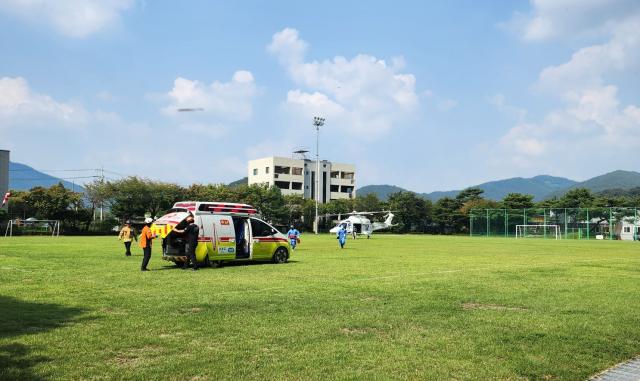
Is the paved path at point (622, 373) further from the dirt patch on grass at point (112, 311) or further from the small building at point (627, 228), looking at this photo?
the small building at point (627, 228)

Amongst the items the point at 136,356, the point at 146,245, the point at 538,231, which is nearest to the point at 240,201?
the point at 538,231

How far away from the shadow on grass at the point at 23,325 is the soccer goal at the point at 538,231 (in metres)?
69.4

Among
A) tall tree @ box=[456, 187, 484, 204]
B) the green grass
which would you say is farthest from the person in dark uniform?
tall tree @ box=[456, 187, 484, 204]

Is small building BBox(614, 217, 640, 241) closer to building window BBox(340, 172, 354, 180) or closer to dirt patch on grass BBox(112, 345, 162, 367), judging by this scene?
dirt patch on grass BBox(112, 345, 162, 367)

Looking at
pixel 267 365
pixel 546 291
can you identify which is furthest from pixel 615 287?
pixel 267 365

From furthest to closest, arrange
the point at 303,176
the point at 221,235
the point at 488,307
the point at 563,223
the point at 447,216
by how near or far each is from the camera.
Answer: the point at 303,176, the point at 447,216, the point at 563,223, the point at 221,235, the point at 488,307

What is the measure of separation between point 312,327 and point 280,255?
13203 mm

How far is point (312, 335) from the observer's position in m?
7.91

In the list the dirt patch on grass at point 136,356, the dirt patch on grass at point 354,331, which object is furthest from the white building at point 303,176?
the dirt patch on grass at point 136,356

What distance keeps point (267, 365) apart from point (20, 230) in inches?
2510

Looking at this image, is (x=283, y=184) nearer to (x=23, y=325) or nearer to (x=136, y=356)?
(x=23, y=325)

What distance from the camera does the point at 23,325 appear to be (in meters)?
8.19

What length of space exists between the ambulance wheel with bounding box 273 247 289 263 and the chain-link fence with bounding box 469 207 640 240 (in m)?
56.2

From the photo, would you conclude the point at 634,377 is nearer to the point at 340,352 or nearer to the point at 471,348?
the point at 471,348
